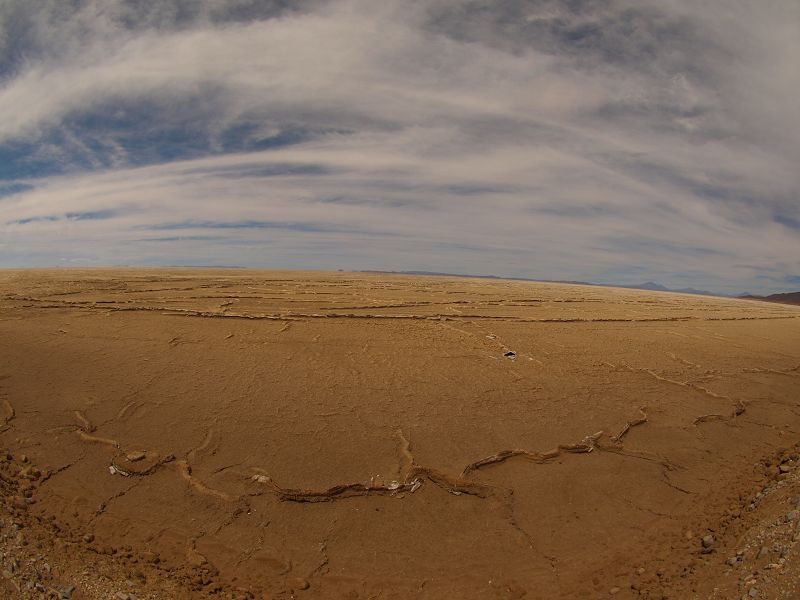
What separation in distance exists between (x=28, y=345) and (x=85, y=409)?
4635 millimetres

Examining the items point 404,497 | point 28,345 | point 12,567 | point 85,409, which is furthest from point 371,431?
point 28,345

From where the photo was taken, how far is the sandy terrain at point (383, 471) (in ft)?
12.4

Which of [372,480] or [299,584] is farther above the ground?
[372,480]

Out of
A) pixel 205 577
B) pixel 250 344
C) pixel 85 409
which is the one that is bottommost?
pixel 205 577

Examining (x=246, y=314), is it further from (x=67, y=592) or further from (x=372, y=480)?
(x=67, y=592)

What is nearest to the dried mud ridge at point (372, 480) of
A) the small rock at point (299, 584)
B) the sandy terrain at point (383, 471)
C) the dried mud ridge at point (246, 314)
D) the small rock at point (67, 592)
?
the sandy terrain at point (383, 471)

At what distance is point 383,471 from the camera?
17.4ft

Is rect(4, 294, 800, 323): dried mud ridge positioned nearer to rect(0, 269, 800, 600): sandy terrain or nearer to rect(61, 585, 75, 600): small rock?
rect(0, 269, 800, 600): sandy terrain

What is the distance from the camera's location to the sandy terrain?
3.77m

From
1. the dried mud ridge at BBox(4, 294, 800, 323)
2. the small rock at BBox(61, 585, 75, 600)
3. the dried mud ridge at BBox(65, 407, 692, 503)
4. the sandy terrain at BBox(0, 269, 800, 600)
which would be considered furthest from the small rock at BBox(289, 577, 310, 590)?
the dried mud ridge at BBox(4, 294, 800, 323)

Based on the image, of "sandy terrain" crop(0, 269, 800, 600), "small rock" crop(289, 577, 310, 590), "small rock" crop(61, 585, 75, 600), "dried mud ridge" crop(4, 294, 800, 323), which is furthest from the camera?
"dried mud ridge" crop(4, 294, 800, 323)

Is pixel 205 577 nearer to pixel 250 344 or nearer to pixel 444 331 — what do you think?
pixel 250 344

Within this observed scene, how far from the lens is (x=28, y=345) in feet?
30.7

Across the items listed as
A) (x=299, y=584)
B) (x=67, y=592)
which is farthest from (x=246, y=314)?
(x=299, y=584)
